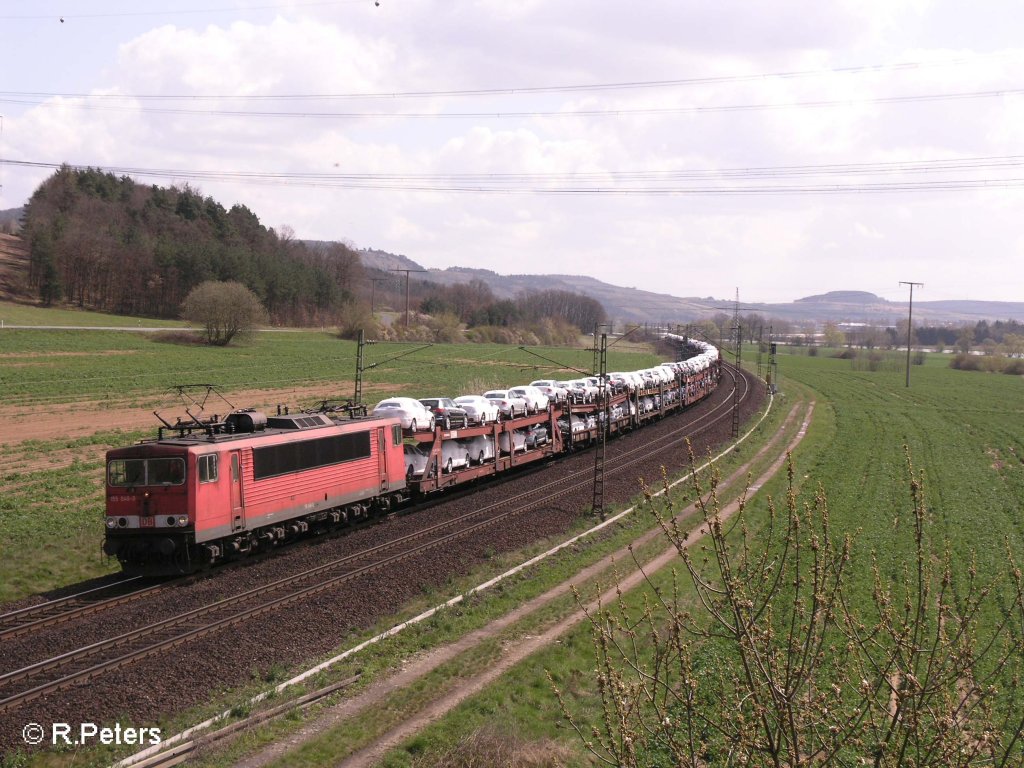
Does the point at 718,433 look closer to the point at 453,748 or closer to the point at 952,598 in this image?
the point at 952,598

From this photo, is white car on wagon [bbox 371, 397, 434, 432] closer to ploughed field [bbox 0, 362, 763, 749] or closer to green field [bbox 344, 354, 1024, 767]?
ploughed field [bbox 0, 362, 763, 749]

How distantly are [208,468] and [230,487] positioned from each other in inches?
34.3

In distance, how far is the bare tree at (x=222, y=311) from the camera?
75500mm

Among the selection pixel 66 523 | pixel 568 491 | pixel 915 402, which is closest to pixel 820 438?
pixel 568 491

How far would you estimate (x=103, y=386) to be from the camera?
52000 mm

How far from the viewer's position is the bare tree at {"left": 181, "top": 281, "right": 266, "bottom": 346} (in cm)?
7550

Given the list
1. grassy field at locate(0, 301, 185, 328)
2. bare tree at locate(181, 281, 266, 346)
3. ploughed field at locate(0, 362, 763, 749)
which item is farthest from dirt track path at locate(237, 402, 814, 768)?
grassy field at locate(0, 301, 185, 328)

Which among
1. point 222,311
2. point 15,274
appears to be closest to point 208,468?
point 222,311

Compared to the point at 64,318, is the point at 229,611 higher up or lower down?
lower down

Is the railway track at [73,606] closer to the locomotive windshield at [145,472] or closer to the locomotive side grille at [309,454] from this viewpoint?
the locomotive windshield at [145,472]

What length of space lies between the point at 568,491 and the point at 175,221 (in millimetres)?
98254

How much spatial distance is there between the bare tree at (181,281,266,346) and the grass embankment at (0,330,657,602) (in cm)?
201

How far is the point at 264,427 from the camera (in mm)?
23500

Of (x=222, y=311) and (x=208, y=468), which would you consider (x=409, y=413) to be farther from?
(x=222, y=311)
